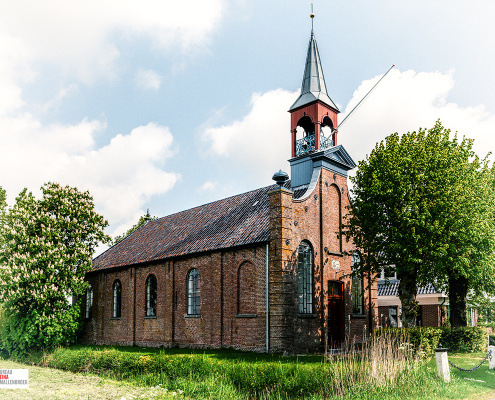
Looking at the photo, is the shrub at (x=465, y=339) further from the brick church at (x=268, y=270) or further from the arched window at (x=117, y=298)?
the arched window at (x=117, y=298)

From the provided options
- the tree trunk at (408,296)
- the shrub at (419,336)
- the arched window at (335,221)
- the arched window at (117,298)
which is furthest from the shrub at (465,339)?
the arched window at (117,298)

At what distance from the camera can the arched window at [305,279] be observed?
19.4 m

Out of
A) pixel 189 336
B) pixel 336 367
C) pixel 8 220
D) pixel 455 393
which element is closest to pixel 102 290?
pixel 8 220

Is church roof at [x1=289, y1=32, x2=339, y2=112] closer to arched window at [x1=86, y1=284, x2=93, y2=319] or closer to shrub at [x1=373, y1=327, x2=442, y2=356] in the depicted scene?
shrub at [x1=373, y1=327, x2=442, y2=356]

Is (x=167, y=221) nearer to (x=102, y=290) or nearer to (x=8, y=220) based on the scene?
(x=102, y=290)

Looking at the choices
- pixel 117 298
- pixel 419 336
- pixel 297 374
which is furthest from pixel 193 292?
pixel 297 374

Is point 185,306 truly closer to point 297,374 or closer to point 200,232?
point 200,232

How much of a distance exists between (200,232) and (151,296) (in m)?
5.32

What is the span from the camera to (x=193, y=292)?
23016mm

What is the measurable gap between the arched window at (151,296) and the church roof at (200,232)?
4.30 ft

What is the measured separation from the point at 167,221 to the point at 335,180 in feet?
46.6

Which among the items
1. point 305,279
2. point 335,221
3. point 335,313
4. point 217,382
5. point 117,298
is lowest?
point 217,382
